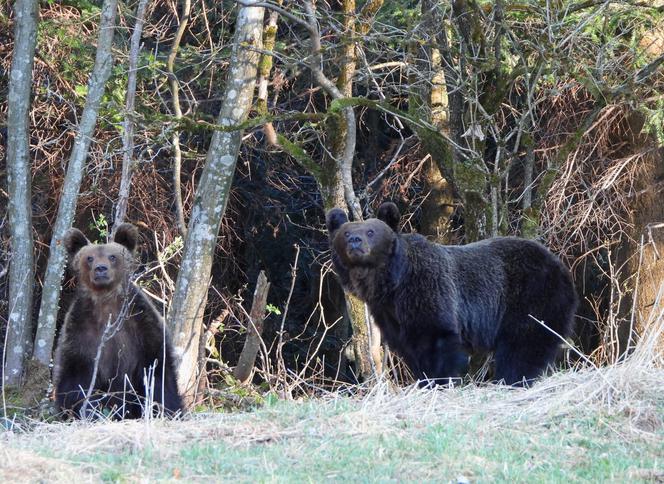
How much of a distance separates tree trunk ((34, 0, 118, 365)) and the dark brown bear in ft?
8.24

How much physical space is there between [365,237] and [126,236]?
229 cm

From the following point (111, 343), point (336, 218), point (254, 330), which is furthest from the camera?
point (254, 330)

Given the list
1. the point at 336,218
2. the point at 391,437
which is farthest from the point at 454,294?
the point at 391,437

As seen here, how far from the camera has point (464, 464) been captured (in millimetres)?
6156

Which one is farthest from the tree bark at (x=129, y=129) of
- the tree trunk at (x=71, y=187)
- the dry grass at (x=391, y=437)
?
the dry grass at (x=391, y=437)

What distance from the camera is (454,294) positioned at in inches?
411

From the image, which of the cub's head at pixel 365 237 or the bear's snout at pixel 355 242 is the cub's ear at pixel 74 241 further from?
the bear's snout at pixel 355 242

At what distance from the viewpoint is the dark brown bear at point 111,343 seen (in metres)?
9.59

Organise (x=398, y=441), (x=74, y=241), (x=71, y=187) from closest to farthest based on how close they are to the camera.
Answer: (x=398, y=441) → (x=74, y=241) → (x=71, y=187)

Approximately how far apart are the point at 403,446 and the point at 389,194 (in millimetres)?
10759

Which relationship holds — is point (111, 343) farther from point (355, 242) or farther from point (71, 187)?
point (71, 187)

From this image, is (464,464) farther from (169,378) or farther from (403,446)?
(169,378)

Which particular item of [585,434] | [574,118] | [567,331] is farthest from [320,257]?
[585,434]

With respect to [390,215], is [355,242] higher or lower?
lower
